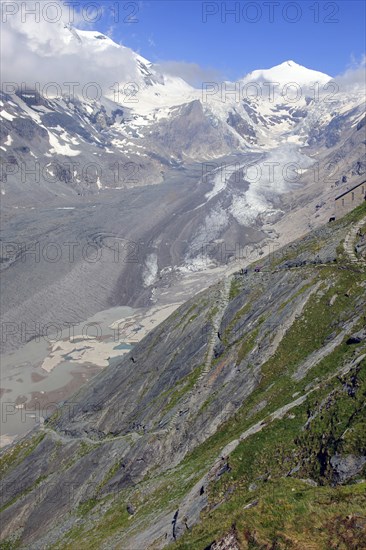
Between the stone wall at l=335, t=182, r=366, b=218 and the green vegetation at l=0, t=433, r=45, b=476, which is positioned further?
the stone wall at l=335, t=182, r=366, b=218

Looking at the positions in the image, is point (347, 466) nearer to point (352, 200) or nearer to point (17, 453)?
point (17, 453)

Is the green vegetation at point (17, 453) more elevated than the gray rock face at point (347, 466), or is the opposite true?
the gray rock face at point (347, 466)

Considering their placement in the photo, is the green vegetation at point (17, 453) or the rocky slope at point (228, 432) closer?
the rocky slope at point (228, 432)

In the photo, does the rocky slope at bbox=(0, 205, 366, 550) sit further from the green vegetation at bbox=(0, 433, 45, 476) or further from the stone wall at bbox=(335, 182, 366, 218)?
the stone wall at bbox=(335, 182, 366, 218)

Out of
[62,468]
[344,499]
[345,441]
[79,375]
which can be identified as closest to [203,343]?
[62,468]

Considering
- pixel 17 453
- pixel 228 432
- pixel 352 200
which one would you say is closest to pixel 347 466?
pixel 228 432

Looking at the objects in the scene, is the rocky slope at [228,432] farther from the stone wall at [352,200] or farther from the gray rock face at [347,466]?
the stone wall at [352,200]

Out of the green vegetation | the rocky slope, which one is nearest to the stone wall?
the rocky slope

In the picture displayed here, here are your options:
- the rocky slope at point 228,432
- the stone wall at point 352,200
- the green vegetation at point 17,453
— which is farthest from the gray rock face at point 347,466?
the stone wall at point 352,200
